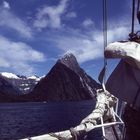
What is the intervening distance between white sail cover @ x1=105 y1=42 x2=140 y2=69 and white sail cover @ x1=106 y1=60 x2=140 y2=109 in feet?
1.44

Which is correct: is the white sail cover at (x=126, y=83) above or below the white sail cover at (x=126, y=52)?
below

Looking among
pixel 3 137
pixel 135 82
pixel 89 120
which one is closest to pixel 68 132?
pixel 89 120

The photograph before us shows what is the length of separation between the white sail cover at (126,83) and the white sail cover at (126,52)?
0.44 m

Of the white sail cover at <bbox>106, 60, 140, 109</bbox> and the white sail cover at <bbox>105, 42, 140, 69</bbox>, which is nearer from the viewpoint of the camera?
the white sail cover at <bbox>105, 42, 140, 69</bbox>

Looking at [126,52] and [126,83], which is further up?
[126,52]

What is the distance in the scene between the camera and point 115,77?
275 inches

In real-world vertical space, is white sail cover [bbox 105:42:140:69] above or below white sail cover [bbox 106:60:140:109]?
above

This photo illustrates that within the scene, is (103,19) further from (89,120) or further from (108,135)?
(89,120)

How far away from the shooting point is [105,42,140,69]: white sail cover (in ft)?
19.9

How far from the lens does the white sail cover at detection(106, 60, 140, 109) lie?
6484mm

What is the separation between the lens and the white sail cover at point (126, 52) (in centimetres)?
606

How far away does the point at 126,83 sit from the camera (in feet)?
21.7

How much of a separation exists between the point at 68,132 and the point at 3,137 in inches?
4310

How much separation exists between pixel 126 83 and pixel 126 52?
770mm
